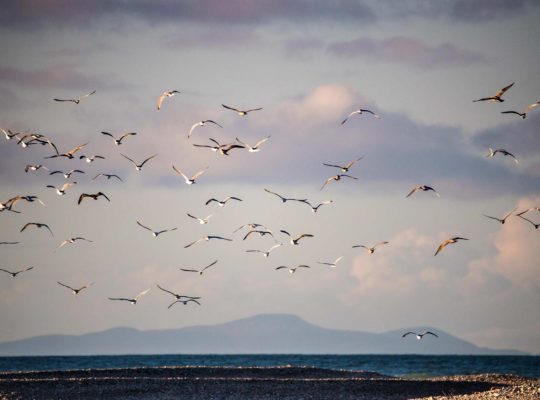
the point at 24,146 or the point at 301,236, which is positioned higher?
the point at 24,146

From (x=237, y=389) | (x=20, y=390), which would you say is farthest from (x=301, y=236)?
(x=20, y=390)

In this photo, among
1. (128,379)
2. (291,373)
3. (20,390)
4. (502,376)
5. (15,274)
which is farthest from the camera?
(502,376)

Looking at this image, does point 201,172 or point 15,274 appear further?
point 15,274

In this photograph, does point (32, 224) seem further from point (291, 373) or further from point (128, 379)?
point (291, 373)

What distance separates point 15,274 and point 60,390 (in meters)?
11.2

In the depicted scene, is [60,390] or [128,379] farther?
[128,379]

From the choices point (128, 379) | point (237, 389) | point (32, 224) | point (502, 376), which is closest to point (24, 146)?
point (32, 224)

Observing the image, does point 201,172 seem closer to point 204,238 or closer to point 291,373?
point 204,238

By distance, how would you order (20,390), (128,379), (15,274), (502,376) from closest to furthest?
1. (20,390)
2. (128,379)
3. (15,274)
4. (502,376)

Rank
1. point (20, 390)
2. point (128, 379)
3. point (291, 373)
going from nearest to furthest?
point (20, 390) < point (128, 379) < point (291, 373)

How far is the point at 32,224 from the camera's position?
2071 inches

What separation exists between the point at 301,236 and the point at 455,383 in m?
13.8

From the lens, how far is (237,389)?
169ft

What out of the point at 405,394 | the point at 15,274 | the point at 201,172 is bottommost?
the point at 405,394
